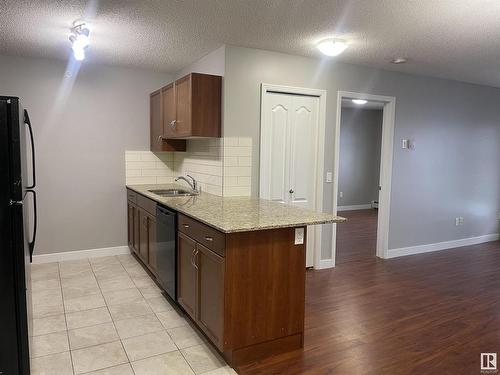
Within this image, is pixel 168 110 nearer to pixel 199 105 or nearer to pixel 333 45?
pixel 199 105

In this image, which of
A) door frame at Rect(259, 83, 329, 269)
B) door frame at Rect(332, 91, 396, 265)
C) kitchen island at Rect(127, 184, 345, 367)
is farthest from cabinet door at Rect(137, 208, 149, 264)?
door frame at Rect(332, 91, 396, 265)

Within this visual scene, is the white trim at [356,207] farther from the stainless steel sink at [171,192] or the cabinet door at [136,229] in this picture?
the cabinet door at [136,229]

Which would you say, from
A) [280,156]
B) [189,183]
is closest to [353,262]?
[280,156]

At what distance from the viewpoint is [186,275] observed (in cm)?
274

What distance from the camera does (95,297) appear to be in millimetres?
3297

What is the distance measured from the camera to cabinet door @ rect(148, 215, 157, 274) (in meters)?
3.52

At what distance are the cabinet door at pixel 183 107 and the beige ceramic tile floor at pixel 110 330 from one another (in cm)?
156

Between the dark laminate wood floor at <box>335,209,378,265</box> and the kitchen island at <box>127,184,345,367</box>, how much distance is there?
2.15 metres

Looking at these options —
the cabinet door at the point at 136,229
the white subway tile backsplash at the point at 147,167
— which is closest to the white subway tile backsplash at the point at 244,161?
the cabinet door at the point at 136,229

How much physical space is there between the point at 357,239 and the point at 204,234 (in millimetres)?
3834

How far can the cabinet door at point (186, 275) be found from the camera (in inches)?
103

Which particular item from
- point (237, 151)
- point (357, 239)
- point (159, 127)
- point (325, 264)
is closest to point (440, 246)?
point (357, 239)

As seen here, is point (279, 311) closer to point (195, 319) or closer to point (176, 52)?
point (195, 319)

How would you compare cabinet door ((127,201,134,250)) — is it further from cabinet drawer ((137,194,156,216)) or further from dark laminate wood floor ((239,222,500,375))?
dark laminate wood floor ((239,222,500,375))
